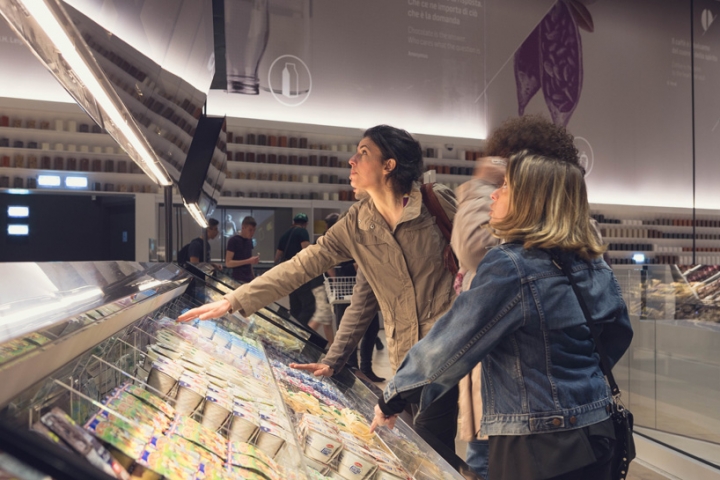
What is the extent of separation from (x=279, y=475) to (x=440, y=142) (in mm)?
8306

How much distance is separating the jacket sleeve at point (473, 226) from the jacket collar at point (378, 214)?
14.4 inches

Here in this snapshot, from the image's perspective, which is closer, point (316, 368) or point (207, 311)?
point (207, 311)

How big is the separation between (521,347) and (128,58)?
93 cm

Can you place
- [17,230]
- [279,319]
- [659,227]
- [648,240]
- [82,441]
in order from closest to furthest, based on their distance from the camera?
[82,441], [279,319], [17,230], [648,240], [659,227]

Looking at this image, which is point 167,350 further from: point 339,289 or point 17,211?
point 17,211

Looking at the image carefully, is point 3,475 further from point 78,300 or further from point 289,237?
point 289,237

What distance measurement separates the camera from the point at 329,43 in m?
8.82

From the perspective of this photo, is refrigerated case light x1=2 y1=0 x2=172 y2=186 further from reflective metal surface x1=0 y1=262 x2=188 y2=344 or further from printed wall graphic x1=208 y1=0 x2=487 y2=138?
printed wall graphic x1=208 y1=0 x2=487 y2=138

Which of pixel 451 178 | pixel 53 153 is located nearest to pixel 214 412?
pixel 53 153

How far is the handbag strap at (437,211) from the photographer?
6.63 ft

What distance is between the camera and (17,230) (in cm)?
584

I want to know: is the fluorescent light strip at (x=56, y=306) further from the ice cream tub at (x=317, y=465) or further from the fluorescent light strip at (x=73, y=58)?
the ice cream tub at (x=317, y=465)

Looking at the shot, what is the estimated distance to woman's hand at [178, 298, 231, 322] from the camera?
1.50 metres

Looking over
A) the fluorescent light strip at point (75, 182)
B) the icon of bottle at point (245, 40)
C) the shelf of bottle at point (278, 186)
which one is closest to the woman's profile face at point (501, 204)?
the fluorescent light strip at point (75, 182)
